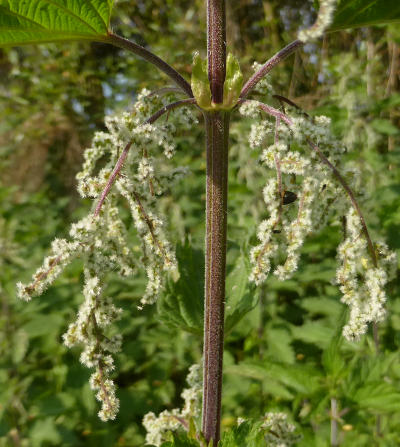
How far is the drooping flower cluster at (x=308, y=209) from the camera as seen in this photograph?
1.21 metres

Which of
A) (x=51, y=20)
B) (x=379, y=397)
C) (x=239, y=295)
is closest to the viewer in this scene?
(x=51, y=20)

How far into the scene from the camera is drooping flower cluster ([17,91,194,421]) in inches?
46.3

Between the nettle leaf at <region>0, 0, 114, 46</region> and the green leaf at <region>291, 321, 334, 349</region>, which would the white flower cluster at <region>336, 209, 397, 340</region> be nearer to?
the nettle leaf at <region>0, 0, 114, 46</region>

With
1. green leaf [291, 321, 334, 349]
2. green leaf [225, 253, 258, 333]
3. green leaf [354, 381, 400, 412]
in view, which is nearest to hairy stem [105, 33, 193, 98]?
green leaf [225, 253, 258, 333]

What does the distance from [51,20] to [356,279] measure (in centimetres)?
100

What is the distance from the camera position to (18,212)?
4840mm

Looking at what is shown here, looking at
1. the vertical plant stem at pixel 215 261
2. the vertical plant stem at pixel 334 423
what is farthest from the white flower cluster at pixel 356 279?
the vertical plant stem at pixel 334 423

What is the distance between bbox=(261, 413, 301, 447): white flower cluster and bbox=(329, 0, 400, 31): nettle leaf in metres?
1.27

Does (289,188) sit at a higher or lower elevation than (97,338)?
higher

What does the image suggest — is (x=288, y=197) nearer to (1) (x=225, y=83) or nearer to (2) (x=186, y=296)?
(1) (x=225, y=83)

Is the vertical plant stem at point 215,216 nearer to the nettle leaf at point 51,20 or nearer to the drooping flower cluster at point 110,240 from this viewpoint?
the drooping flower cluster at point 110,240

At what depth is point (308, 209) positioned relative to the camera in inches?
48.5

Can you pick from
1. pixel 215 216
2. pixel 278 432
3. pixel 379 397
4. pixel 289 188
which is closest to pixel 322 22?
pixel 289 188

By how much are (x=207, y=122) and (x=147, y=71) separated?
5918 mm
